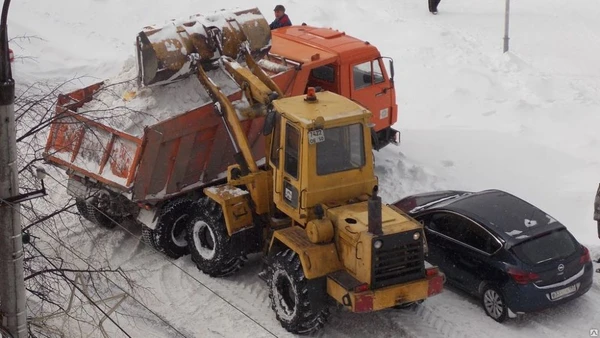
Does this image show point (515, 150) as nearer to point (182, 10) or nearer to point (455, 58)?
point (455, 58)

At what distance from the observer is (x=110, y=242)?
1373 cm

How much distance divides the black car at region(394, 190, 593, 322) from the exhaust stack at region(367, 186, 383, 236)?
6.63 feet

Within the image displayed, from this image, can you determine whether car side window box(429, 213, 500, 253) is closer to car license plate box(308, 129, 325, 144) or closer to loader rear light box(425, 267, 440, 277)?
loader rear light box(425, 267, 440, 277)

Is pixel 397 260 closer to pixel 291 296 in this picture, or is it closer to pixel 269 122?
pixel 291 296

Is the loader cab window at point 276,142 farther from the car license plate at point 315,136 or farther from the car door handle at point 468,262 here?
the car door handle at point 468,262

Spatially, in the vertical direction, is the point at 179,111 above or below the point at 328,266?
above

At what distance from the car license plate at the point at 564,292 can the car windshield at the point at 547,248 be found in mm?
416

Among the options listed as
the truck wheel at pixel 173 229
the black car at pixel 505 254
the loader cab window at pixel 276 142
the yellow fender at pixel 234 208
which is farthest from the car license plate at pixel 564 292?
the truck wheel at pixel 173 229

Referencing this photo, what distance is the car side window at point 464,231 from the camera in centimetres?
1166

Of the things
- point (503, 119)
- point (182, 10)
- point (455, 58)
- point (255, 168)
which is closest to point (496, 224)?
point (255, 168)

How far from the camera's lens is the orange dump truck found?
12312 millimetres

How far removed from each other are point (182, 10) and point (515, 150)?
11170mm

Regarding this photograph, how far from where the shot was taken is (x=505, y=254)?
1140 centimetres

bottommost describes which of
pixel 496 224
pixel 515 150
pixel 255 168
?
pixel 515 150
